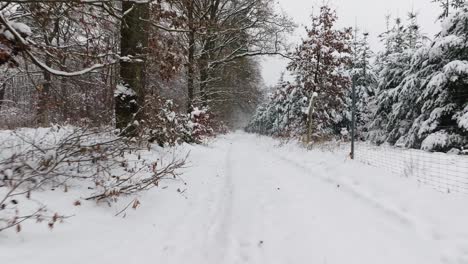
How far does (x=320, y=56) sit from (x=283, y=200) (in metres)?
12.7

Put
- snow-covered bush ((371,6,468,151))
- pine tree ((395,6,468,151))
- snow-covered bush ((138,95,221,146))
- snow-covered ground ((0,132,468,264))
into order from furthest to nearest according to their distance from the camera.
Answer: snow-covered bush ((371,6,468,151)), pine tree ((395,6,468,151)), snow-covered bush ((138,95,221,146)), snow-covered ground ((0,132,468,264))

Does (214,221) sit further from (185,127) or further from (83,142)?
(185,127)

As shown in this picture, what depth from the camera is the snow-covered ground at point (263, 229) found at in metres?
3.13

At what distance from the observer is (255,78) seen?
25.1 metres

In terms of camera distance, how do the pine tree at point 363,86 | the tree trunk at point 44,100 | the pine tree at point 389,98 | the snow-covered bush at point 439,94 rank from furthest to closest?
1. the pine tree at point 363,86
2. the pine tree at point 389,98
3. the snow-covered bush at point 439,94
4. the tree trunk at point 44,100

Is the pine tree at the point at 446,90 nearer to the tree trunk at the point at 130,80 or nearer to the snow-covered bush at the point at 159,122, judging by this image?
the snow-covered bush at the point at 159,122

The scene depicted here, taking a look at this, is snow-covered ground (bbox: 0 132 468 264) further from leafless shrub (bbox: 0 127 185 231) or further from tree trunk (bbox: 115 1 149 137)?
tree trunk (bbox: 115 1 149 137)

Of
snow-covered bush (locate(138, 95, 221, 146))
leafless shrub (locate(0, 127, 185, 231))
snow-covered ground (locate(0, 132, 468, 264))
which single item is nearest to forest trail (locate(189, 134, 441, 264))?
snow-covered ground (locate(0, 132, 468, 264))

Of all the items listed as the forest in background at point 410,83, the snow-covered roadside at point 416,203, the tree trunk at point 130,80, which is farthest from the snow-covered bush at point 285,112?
the tree trunk at point 130,80

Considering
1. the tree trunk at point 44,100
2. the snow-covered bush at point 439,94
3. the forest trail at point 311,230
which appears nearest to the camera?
the forest trail at point 311,230

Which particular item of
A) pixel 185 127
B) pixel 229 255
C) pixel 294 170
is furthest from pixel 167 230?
pixel 185 127

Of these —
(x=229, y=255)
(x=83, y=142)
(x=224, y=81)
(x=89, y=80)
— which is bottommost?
(x=229, y=255)

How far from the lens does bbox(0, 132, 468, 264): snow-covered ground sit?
10.3 feet

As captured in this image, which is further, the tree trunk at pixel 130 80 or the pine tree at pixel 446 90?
the pine tree at pixel 446 90
